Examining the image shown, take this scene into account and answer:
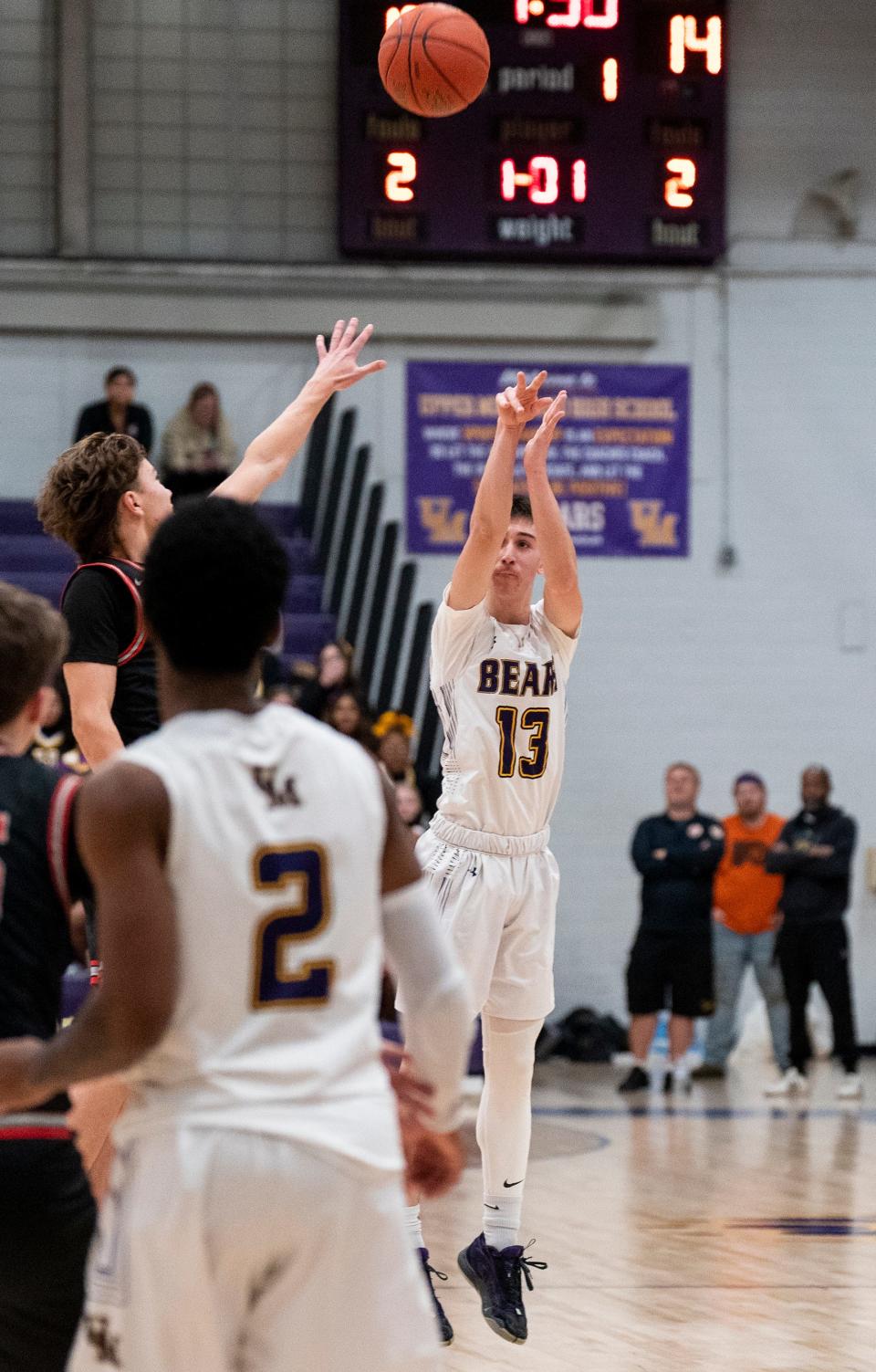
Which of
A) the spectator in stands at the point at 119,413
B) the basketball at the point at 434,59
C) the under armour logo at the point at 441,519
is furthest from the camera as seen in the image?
the under armour logo at the point at 441,519

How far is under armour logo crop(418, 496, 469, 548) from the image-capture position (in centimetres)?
1462

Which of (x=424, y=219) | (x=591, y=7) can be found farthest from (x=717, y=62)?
(x=424, y=219)

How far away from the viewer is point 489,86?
13.1 m

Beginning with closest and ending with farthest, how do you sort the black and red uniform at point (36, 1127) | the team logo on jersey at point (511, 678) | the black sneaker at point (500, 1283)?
the black and red uniform at point (36, 1127)
the black sneaker at point (500, 1283)
the team logo on jersey at point (511, 678)

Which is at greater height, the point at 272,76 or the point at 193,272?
the point at 272,76

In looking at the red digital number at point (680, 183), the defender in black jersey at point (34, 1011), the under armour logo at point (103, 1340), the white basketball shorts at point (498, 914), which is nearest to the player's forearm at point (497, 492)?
the white basketball shorts at point (498, 914)

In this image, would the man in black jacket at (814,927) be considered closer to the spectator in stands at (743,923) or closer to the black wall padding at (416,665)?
the spectator in stands at (743,923)

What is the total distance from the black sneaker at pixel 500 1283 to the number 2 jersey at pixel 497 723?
3.69ft

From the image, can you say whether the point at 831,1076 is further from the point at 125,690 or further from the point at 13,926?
the point at 13,926

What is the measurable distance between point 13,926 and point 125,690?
77.7 inches

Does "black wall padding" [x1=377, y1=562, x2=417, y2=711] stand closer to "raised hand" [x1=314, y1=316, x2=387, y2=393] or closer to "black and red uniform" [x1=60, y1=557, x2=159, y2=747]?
"raised hand" [x1=314, y1=316, x2=387, y2=393]

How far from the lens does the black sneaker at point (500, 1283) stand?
489cm

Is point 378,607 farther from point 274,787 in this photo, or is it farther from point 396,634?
point 274,787

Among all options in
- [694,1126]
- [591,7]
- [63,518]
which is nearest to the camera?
[63,518]
